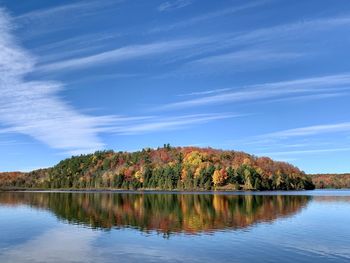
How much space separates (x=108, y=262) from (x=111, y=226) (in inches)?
1102

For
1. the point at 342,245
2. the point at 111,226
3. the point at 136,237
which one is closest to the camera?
the point at 342,245

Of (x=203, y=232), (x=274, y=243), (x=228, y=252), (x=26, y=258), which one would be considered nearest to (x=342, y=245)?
(x=274, y=243)

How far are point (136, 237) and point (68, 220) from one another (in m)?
25.7

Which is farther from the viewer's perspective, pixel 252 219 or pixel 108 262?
pixel 252 219

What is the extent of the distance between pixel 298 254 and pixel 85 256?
20.1m

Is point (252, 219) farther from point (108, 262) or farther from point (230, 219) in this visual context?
point (108, 262)

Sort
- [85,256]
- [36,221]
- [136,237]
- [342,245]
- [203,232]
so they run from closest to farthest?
[85,256] < [342,245] < [136,237] < [203,232] < [36,221]

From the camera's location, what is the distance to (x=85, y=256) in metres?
41.8

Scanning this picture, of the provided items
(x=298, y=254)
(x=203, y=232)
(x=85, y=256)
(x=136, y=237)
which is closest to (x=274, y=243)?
(x=298, y=254)

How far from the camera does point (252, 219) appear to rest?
75.8m

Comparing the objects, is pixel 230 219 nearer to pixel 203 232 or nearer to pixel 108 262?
pixel 203 232

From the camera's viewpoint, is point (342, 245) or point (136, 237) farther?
point (136, 237)

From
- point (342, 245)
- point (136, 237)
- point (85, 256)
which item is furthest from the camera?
point (136, 237)

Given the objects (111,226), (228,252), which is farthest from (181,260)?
(111,226)
